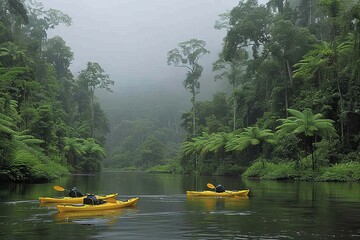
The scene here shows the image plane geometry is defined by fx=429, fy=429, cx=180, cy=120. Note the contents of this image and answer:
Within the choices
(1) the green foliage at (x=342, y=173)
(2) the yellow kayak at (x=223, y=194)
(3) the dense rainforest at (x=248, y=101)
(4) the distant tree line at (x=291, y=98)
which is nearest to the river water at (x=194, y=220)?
(2) the yellow kayak at (x=223, y=194)

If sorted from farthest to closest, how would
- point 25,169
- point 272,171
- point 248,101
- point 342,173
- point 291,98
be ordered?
point 248,101 → point 291,98 → point 272,171 → point 342,173 → point 25,169

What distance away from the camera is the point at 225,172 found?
41.2 metres

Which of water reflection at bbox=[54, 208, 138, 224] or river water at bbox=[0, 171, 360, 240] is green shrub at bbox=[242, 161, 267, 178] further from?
water reflection at bbox=[54, 208, 138, 224]

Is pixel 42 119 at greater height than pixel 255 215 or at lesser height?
greater

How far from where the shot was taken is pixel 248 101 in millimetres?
45469

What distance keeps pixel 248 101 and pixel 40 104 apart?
21059 millimetres

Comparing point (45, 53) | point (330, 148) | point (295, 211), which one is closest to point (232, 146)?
point (330, 148)

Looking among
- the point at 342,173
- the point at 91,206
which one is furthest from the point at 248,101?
the point at 91,206

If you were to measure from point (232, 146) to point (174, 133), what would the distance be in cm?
7634

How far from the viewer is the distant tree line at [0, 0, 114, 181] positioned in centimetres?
2247

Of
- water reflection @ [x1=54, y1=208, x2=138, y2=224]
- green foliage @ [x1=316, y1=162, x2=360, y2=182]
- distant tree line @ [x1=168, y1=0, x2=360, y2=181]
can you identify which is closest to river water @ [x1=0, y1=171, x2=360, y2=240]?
water reflection @ [x1=54, y1=208, x2=138, y2=224]

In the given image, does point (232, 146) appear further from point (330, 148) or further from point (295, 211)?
point (295, 211)

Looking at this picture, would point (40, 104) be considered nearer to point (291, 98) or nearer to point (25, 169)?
point (25, 169)

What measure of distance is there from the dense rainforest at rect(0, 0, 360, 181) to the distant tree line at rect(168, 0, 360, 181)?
0.31 feet
